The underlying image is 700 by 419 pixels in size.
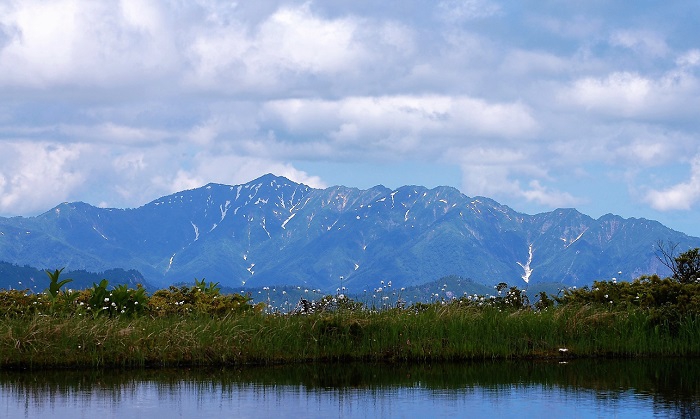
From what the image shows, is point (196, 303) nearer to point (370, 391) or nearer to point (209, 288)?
point (209, 288)

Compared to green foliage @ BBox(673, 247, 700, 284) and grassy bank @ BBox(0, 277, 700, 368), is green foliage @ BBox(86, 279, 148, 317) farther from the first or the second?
green foliage @ BBox(673, 247, 700, 284)

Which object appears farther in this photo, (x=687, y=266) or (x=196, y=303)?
(x=687, y=266)

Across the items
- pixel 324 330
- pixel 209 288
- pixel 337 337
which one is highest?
pixel 209 288

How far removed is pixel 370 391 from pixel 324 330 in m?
6.26

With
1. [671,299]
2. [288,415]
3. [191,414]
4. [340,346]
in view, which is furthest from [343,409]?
[671,299]

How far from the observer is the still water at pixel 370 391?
57.3 feet

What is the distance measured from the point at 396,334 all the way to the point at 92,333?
8041 millimetres

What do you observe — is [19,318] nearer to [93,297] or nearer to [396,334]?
[93,297]

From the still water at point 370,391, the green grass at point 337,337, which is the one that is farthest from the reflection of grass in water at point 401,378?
the green grass at point 337,337

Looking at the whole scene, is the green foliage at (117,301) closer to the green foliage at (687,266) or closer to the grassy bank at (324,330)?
the grassy bank at (324,330)

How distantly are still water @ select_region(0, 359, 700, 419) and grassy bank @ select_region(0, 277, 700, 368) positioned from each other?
3.12 feet

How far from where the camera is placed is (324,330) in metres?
26.1

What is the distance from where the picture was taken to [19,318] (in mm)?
26734

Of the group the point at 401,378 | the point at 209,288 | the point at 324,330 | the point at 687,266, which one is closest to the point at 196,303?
the point at 209,288
